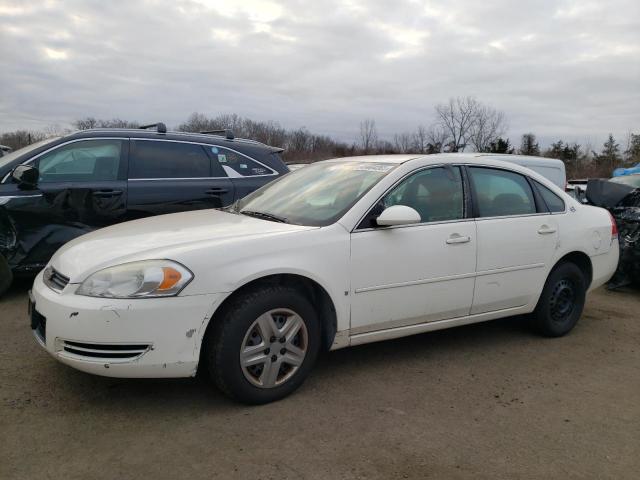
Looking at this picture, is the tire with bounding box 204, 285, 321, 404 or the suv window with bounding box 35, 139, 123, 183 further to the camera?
the suv window with bounding box 35, 139, 123, 183

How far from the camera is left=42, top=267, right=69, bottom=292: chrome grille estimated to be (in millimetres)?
3139

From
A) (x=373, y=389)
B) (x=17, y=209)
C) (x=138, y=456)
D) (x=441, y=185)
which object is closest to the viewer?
(x=138, y=456)

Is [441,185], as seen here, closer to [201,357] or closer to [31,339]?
[201,357]

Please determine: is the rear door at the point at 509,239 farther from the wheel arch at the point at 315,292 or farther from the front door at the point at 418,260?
the wheel arch at the point at 315,292

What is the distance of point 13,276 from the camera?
5.40 metres

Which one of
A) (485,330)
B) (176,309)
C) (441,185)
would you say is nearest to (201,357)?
(176,309)

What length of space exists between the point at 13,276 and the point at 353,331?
3.75m

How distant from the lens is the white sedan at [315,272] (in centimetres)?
296

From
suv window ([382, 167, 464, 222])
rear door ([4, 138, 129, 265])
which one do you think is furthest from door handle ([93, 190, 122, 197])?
suv window ([382, 167, 464, 222])

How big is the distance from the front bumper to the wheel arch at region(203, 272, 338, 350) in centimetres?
30

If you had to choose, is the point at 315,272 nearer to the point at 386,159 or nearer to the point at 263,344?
the point at 263,344

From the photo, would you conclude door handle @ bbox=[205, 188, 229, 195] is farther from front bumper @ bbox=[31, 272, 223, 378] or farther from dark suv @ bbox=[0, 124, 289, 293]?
front bumper @ bbox=[31, 272, 223, 378]

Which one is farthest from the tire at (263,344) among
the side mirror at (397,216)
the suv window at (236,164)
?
the suv window at (236,164)

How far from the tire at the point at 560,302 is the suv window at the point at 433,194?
4.08 ft
